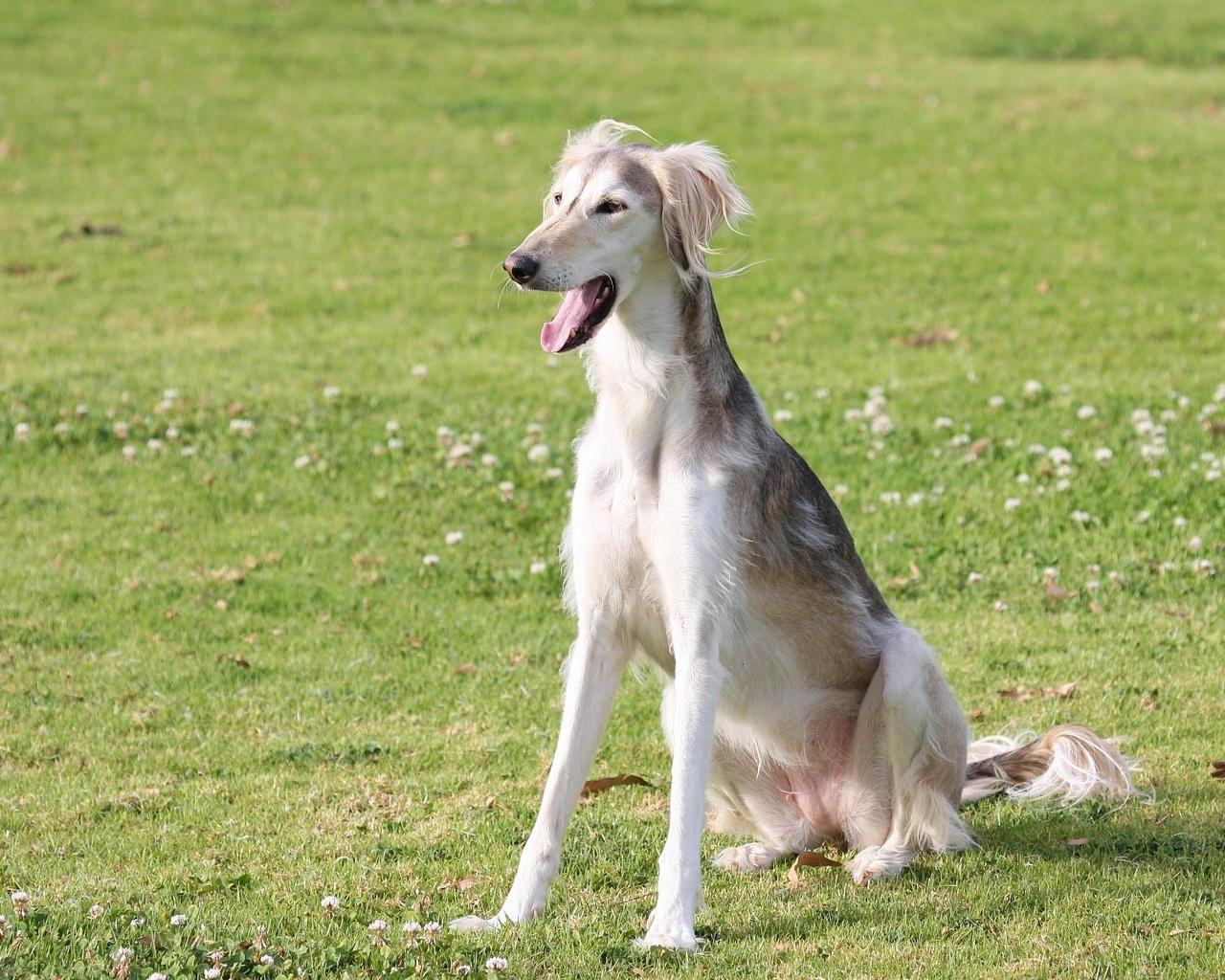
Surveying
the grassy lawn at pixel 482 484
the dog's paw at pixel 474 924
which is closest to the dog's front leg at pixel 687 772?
the grassy lawn at pixel 482 484

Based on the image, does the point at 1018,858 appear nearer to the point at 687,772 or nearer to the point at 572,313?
the point at 687,772

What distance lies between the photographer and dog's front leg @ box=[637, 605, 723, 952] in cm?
470

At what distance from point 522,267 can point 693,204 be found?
0.61 metres

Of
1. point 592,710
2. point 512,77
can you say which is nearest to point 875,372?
point 592,710

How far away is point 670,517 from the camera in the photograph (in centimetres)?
485

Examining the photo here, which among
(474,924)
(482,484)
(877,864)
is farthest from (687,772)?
(482,484)

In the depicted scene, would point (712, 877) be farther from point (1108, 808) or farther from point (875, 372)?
point (875, 372)

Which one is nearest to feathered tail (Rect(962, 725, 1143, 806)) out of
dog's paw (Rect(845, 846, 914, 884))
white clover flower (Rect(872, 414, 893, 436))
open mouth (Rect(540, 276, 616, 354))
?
dog's paw (Rect(845, 846, 914, 884))

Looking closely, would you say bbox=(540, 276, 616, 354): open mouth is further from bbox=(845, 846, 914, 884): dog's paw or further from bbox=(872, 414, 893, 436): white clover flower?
bbox=(872, 414, 893, 436): white clover flower

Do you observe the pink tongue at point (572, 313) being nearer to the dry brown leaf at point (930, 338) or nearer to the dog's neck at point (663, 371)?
the dog's neck at point (663, 371)

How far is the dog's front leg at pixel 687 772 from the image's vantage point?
4703 mm

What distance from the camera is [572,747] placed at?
5.06 metres

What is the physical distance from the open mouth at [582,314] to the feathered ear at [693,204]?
0.77ft

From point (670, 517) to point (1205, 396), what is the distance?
6.97 meters
